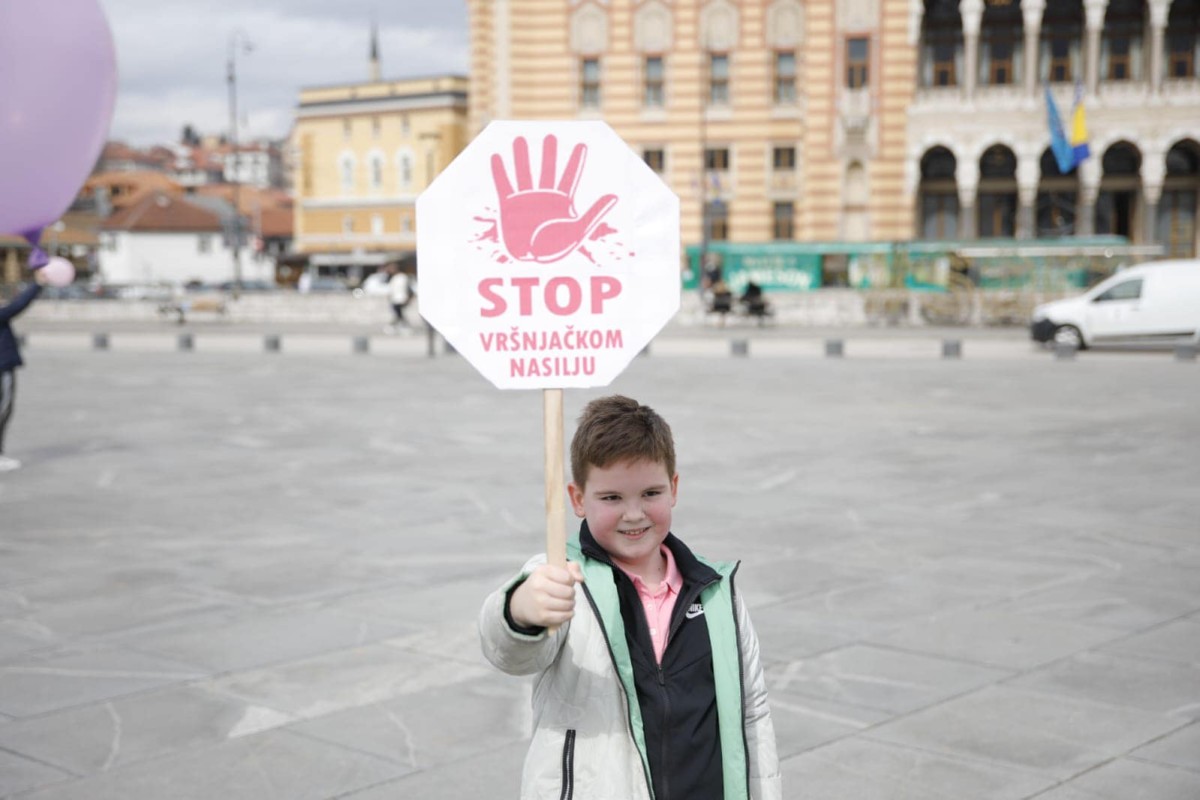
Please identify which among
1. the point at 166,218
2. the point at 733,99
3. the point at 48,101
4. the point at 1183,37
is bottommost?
the point at 48,101

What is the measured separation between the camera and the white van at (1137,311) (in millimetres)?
24766

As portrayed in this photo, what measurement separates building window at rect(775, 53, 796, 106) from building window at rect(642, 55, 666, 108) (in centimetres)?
412

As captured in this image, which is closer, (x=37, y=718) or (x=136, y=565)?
(x=37, y=718)

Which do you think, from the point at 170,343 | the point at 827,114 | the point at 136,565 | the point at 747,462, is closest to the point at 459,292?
the point at 136,565

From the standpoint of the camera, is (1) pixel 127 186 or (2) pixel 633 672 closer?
(2) pixel 633 672

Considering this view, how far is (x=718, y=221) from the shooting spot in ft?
168

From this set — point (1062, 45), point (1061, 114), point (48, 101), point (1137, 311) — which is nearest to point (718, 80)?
point (1062, 45)

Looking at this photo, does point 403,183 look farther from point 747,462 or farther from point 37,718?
point 37,718

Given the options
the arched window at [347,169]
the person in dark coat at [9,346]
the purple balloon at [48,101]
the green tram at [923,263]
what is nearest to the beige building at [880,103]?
the green tram at [923,263]

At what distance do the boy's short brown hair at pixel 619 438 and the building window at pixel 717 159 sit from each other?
4903 cm

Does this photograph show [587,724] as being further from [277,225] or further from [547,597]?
[277,225]

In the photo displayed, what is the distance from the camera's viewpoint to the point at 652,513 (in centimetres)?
275

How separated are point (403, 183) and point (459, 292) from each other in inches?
2993

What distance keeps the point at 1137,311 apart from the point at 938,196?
84.3 ft
